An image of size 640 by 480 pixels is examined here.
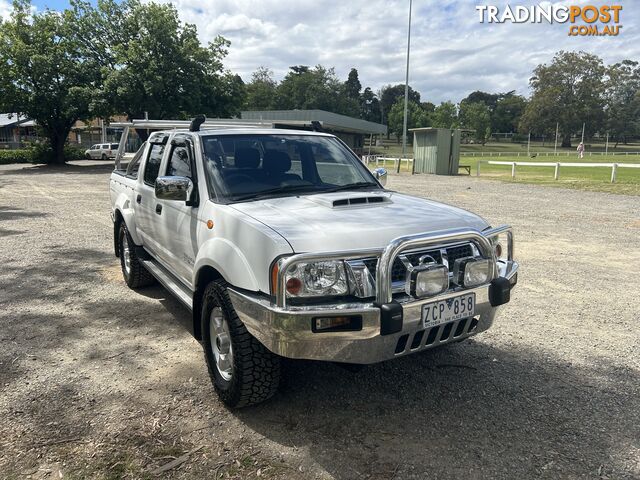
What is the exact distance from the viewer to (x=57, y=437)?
2988mm

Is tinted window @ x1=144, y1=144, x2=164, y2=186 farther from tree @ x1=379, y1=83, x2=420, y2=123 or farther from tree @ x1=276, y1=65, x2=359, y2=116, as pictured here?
tree @ x1=379, y1=83, x2=420, y2=123

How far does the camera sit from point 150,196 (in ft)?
16.1

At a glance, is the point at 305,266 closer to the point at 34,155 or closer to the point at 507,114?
the point at 34,155

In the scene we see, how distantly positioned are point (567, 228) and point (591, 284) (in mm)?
4296

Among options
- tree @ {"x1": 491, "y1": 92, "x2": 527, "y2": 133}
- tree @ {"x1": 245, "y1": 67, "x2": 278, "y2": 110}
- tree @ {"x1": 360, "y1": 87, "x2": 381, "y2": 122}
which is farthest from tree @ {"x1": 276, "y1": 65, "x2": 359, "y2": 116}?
tree @ {"x1": 491, "y1": 92, "x2": 527, "y2": 133}

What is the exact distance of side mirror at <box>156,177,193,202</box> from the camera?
11.8 feet

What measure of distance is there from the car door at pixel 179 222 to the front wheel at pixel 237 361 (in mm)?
607

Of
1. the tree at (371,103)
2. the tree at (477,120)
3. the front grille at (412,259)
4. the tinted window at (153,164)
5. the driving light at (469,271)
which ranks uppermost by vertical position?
the tree at (371,103)

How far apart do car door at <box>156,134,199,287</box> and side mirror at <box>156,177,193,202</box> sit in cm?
16

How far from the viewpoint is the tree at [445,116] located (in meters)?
92.8

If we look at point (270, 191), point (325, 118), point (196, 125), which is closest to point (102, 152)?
point (325, 118)

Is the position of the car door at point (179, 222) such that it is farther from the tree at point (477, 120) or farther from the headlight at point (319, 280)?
the tree at point (477, 120)

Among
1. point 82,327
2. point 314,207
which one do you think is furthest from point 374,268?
point 82,327

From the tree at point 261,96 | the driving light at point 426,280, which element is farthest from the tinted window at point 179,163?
the tree at point 261,96
